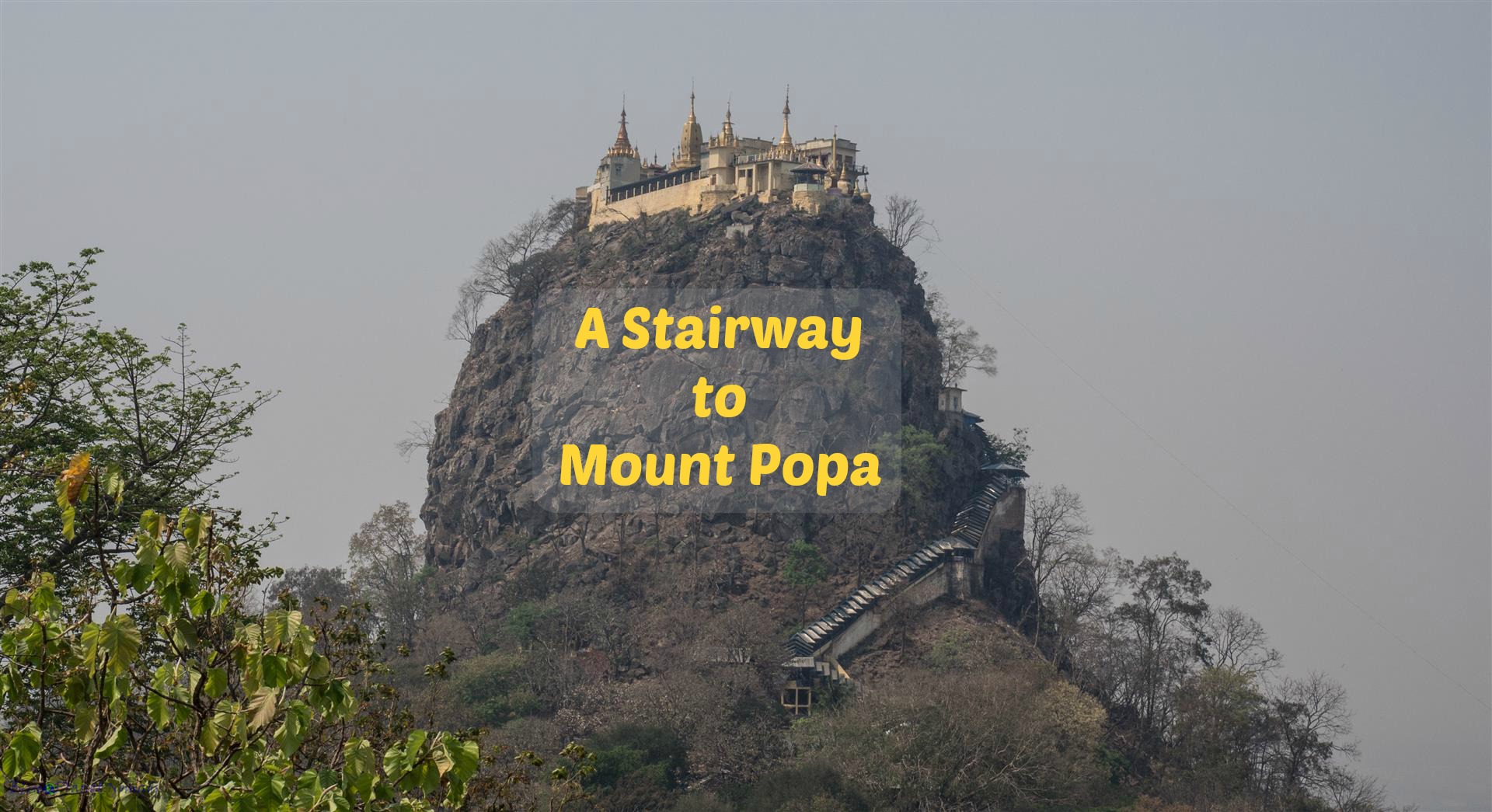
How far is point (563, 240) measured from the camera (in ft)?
326

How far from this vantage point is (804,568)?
271 feet

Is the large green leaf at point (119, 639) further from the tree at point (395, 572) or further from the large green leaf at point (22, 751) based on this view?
the tree at point (395, 572)

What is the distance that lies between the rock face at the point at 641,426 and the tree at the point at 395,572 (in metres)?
1.47

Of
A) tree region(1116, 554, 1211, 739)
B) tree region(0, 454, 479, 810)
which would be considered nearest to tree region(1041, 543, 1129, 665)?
tree region(1116, 554, 1211, 739)

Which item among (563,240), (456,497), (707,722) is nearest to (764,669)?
(707,722)

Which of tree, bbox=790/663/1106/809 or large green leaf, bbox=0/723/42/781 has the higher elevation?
tree, bbox=790/663/1106/809

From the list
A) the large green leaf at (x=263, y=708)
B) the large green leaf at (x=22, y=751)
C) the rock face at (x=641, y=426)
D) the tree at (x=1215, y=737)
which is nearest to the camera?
the large green leaf at (x=22, y=751)

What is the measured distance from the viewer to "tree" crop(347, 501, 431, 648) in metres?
85.3

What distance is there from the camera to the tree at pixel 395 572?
85.3m

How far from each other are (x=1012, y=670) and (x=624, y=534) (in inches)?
767

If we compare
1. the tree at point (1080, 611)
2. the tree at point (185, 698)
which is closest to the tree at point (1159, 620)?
the tree at point (1080, 611)

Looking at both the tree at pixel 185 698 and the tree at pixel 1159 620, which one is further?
the tree at pixel 1159 620

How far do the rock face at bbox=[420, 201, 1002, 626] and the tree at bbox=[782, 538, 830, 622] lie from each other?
76 centimetres

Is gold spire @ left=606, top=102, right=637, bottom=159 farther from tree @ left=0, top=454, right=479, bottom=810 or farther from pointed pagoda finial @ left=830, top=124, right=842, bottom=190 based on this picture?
tree @ left=0, top=454, right=479, bottom=810
